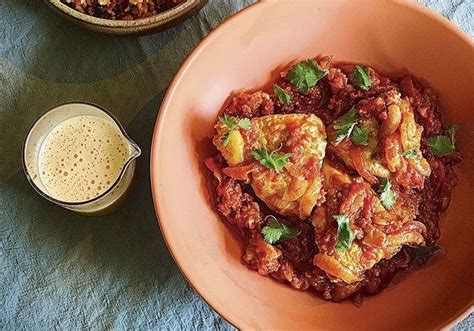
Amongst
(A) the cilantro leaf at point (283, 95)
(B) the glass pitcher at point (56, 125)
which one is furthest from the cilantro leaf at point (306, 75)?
(B) the glass pitcher at point (56, 125)

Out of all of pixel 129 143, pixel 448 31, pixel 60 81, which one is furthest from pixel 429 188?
pixel 60 81

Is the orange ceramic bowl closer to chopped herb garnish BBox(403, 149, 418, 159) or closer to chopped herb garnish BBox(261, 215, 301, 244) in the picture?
chopped herb garnish BBox(261, 215, 301, 244)

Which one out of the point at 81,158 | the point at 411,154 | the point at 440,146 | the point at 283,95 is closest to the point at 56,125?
the point at 81,158

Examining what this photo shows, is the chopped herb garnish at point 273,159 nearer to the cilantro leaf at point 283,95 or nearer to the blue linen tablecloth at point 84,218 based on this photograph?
the cilantro leaf at point 283,95

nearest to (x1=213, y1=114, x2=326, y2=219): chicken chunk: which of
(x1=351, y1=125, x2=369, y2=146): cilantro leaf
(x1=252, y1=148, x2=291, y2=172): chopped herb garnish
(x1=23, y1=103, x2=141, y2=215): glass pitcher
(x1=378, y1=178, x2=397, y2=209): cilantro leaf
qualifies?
(x1=252, y1=148, x2=291, y2=172): chopped herb garnish

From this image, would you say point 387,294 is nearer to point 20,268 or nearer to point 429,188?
point 429,188
